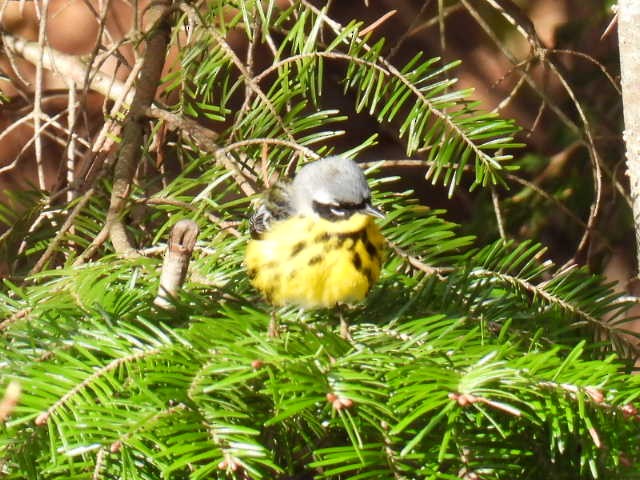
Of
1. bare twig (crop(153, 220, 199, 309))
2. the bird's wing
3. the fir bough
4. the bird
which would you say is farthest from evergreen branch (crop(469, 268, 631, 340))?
bare twig (crop(153, 220, 199, 309))

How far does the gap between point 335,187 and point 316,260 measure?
0.14 meters

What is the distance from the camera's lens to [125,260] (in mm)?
1515

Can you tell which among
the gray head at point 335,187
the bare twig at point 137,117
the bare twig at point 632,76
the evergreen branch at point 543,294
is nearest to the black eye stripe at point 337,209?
the gray head at point 335,187

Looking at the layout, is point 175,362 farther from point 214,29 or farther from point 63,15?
point 63,15

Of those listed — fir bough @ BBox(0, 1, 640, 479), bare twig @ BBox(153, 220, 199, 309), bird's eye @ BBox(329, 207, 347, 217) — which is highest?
bird's eye @ BBox(329, 207, 347, 217)

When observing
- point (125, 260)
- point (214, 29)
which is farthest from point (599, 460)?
point (214, 29)

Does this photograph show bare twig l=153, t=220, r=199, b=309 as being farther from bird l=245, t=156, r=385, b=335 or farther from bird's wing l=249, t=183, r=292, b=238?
bird's wing l=249, t=183, r=292, b=238

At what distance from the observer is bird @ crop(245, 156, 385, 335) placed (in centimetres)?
161

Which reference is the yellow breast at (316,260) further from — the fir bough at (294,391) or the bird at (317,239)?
the fir bough at (294,391)

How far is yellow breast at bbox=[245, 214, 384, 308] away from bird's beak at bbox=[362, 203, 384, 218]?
36 millimetres

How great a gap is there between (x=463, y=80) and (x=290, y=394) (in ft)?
7.84

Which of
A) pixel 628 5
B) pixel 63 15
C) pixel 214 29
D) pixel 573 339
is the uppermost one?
pixel 63 15

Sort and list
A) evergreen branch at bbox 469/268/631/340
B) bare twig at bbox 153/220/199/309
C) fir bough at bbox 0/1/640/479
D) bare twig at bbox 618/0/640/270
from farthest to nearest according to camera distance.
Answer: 1. evergreen branch at bbox 469/268/631/340
2. bare twig at bbox 618/0/640/270
3. bare twig at bbox 153/220/199/309
4. fir bough at bbox 0/1/640/479

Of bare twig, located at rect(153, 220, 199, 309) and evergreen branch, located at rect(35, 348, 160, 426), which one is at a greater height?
bare twig, located at rect(153, 220, 199, 309)
